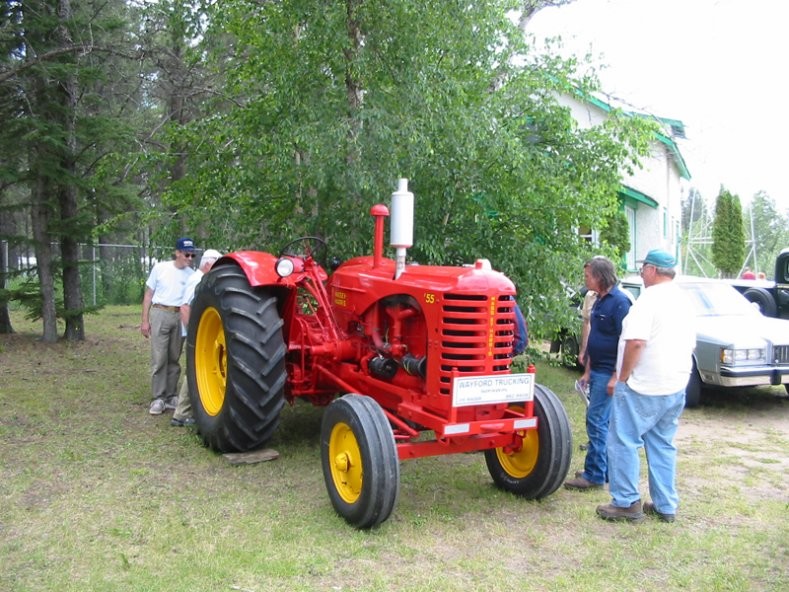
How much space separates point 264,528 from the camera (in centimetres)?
440

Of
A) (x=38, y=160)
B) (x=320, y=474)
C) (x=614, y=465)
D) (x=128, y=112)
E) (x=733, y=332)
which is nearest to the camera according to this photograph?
(x=614, y=465)

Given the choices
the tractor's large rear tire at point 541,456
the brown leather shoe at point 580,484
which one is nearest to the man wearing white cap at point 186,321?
the tractor's large rear tire at point 541,456

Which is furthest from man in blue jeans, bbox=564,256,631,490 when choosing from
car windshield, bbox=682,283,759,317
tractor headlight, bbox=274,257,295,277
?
car windshield, bbox=682,283,759,317

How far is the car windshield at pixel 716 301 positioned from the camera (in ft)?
29.5

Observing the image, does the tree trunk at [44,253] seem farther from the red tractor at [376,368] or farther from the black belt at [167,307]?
the red tractor at [376,368]

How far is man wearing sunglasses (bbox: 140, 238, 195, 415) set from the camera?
706cm

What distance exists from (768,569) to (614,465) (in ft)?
3.34

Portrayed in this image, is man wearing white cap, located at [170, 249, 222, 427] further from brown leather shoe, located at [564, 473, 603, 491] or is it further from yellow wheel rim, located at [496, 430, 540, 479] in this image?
brown leather shoe, located at [564, 473, 603, 491]

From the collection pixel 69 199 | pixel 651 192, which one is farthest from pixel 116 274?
pixel 651 192

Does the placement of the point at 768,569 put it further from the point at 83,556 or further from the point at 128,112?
the point at 128,112

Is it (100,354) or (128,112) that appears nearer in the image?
(100,354)

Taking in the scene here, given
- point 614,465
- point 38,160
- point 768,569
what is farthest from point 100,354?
point 768,569

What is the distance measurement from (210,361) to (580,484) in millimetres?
3203

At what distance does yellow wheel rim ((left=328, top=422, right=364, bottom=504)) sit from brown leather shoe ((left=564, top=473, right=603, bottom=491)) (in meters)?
1.70
